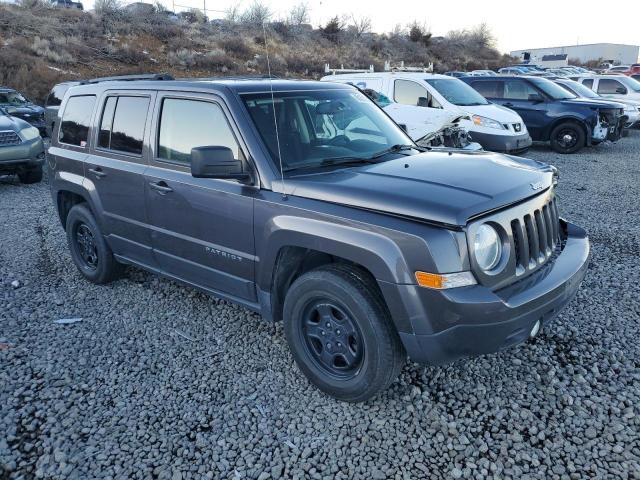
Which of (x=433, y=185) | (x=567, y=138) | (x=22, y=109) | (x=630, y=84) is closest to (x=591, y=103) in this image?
(x=567, y=138)

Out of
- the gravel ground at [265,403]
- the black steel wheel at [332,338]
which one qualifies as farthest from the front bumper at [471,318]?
the gravel ground at [265,403]

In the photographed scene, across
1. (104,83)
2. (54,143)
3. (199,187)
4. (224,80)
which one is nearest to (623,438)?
(199,187)

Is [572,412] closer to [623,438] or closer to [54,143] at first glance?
[623,438]

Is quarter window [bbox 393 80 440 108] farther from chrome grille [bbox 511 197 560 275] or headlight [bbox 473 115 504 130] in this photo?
chrome grille [bbox 511 197 560 275]

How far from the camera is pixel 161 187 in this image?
152 inches

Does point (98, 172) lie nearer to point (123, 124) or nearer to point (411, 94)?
point (123, 124)

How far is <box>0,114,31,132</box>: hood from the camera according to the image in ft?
29.9

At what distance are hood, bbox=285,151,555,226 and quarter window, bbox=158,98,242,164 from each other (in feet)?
2.25

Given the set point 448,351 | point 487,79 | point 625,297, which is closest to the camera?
point 448,351

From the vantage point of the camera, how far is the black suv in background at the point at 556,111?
40.0ft

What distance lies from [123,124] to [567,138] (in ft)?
37.2

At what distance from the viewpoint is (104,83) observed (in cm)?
462

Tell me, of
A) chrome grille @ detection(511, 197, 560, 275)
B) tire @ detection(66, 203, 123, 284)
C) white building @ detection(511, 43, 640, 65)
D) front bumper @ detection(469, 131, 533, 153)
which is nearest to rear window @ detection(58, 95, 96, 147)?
tire @ detection(66, 203, 123, 284)

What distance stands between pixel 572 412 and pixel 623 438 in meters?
0.29
